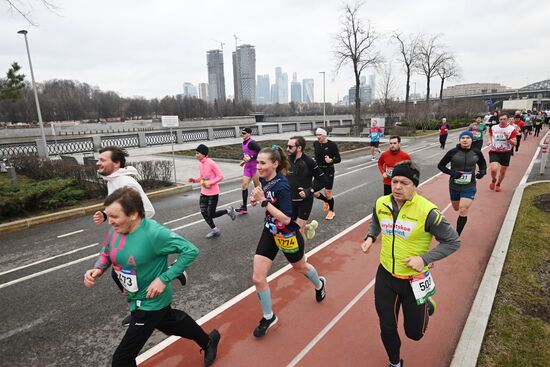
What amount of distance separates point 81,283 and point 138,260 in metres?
3.58

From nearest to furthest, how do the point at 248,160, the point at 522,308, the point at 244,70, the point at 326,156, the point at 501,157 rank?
the point at 522,308 → the point at 326,156 → the point at 248,160 → the point at 501,157 → the point at 244,70

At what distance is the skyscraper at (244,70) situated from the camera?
416 ft

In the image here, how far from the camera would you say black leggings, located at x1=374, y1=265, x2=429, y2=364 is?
282 cm

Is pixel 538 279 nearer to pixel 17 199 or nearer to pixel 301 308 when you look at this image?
pixel 301 308

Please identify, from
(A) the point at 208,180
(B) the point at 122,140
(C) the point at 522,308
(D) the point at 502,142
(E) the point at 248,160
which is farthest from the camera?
(B) the point at 122,140

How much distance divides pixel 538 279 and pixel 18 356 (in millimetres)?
6656

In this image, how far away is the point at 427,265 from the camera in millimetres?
2686

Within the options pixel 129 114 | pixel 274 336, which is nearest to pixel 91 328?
pixel 274 336

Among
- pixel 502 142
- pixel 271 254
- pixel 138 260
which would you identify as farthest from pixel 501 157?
pixel 138 260

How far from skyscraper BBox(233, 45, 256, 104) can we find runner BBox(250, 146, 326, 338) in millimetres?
126676

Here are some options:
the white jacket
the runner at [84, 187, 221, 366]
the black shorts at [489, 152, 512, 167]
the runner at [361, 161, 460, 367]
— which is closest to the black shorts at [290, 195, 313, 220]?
the white jacket

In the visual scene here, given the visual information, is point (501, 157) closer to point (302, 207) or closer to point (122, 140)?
point (302, 207)

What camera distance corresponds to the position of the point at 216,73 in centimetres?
14900

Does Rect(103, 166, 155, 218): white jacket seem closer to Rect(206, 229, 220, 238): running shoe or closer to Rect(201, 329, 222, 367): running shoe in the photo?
Rect(201, 329, 222, 367): running shoe
